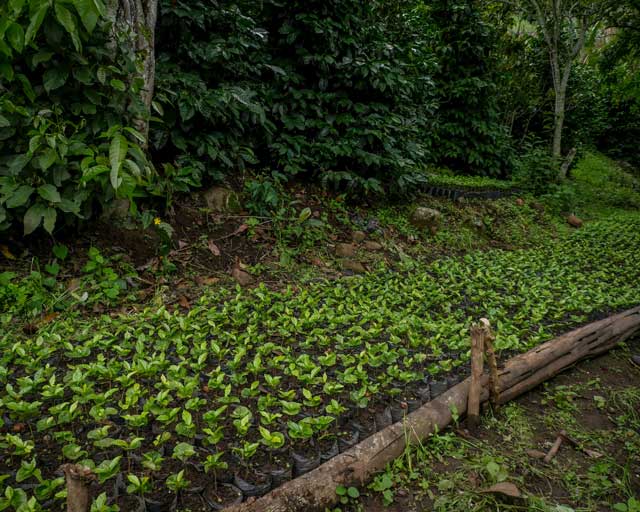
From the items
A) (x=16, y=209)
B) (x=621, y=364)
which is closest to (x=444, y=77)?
(x=621, y=364)

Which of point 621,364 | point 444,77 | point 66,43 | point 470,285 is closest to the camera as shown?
point 66,43

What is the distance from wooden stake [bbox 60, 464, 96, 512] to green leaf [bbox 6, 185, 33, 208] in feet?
7.20

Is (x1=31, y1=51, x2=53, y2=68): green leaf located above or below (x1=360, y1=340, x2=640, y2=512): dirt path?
above

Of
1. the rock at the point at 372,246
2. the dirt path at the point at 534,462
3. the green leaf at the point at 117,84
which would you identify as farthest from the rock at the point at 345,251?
the green leaf at the point at 117,84

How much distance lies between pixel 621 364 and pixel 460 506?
2.30 metres

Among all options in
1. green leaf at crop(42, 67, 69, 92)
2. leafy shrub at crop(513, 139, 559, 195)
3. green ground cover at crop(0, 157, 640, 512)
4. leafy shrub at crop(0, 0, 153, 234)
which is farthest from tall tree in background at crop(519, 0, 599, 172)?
green leaf at crop(42, 67, 69, 92)

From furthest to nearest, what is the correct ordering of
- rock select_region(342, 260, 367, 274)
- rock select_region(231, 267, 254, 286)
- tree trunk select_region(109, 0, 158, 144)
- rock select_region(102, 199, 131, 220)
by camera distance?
1. rock select_region(342, 260, 367, 274)
2. rock select_region(231, 267, 254, 286)
3. rock select_region(102, 199, 131, 220)
4. tree trunk select_region(109, 0, 158, 144)

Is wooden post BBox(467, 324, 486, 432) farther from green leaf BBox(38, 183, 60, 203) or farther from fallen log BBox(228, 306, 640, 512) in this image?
green leaf BBox(38, 183, 60, 203)

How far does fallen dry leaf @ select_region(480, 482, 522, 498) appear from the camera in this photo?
1.68 metres

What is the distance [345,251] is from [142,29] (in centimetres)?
271

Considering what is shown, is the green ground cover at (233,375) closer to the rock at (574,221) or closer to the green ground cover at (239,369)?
the green ground cover at (239,369)

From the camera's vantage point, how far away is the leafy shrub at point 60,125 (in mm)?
2574

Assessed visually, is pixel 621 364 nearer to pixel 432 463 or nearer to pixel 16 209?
pixel 432 463

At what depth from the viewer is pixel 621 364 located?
313 centimetres
